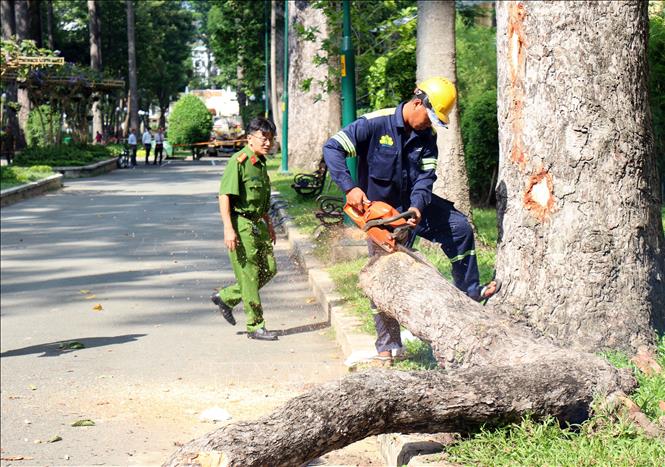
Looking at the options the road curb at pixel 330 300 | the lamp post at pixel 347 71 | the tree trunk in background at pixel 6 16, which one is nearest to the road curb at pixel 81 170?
the tree trunk in background at pixel 6 16

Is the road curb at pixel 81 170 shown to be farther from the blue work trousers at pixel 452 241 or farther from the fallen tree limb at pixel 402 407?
the fallen tree limb at pixel 402 407

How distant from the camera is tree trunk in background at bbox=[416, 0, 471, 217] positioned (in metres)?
12.1

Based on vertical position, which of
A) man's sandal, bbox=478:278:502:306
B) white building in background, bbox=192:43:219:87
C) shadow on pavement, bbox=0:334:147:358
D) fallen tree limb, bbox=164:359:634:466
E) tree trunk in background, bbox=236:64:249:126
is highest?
white building in background, bbox=192:43:219:87

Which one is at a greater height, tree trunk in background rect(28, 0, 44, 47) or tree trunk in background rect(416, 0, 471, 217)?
tree trunk in background rect(28, 0, 44, 47)

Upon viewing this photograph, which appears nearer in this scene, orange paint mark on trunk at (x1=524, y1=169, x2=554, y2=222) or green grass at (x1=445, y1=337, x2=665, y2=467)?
green grass at (x1=445, y1=337, x2=665, y2=467)

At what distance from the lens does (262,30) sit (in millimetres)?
56094

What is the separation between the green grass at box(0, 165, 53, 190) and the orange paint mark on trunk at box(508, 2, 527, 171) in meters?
21.1

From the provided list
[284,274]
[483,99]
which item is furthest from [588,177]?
[483,99]

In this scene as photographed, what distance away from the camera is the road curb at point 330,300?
8430 mm

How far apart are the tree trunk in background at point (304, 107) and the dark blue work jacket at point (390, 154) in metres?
21.5

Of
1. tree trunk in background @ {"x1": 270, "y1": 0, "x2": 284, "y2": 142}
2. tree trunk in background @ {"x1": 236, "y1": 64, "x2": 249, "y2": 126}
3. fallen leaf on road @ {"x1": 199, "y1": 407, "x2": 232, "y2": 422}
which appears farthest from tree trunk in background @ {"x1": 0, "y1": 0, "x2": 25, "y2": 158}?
fallen leaf on road @ {"x1": 199, "y1": 407, "x2": 232, "y2": 422}

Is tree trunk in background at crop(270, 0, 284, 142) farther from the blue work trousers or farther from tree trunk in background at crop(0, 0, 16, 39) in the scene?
the blue work trousers

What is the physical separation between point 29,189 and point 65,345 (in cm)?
1815

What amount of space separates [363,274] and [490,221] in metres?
8.28
